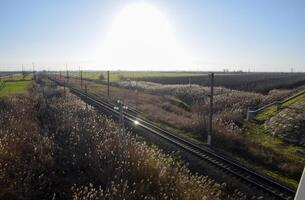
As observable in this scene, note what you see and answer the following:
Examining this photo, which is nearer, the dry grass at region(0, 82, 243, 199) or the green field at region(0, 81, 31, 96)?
the dry grass at region(0, 82, 243, 199)

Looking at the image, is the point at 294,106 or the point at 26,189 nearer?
the point at 26,189

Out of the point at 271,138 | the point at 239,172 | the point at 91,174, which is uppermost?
the point at 91,174

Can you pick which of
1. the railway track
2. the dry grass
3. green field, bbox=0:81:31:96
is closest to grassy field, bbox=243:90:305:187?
the railway track

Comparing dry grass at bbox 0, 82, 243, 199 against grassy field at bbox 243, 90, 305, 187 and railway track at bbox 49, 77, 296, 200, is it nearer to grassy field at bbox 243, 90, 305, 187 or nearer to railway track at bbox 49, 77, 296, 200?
railway track at bbox 49, 77, 296, 200

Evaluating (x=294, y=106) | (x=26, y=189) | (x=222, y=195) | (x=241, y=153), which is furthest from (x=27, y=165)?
(x=294, y=106)

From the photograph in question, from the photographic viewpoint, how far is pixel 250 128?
23516 millimetres

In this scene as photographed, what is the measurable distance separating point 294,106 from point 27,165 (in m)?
24.2

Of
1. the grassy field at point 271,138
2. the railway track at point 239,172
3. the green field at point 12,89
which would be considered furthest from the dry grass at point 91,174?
the green field at point 12,89

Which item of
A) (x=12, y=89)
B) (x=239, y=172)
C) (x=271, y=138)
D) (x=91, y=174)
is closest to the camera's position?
(x=91, y=174)

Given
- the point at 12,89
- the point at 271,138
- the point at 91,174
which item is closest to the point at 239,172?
the point at 91,174

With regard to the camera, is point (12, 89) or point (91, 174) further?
point (12, 89)

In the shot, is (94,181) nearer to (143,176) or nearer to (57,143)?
(143,176)

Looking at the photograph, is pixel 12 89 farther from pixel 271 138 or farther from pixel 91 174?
pixel 91 174

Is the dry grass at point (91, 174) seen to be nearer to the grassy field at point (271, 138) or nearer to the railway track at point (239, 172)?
the railway track at point (239, 172)
